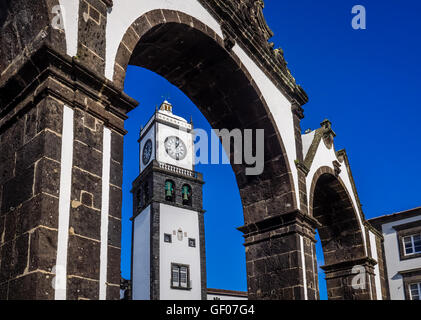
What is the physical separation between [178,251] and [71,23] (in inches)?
1162

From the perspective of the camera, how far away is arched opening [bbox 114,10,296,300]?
24.8 feet

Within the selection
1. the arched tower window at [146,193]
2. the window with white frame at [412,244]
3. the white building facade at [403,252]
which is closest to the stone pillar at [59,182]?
the white building facade at [403,252]

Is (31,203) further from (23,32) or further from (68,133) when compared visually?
(23,32)

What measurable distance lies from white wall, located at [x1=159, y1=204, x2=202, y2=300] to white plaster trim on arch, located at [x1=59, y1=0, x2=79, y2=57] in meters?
27.2

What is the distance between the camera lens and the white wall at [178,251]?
31469 mm

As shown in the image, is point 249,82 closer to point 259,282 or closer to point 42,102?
point 259,282

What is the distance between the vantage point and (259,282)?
8125 millimetres

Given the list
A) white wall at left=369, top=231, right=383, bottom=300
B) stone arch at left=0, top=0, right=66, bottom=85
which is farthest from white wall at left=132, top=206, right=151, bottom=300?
stone arch at left=0, top=0, right=66, bottom=85

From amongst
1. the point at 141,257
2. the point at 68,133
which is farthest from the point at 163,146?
the point at 68,133

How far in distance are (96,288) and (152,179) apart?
106 feet

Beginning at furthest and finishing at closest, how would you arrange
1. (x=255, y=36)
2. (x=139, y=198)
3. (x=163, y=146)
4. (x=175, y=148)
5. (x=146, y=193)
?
(x=175, y=148) → (x=163, y=146) → (x=139, y=198) → (x=146, y=193) → (x=255, y=36)

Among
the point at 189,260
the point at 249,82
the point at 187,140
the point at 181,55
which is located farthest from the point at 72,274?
the point at 187,140

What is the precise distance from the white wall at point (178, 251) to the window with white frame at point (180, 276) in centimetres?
25

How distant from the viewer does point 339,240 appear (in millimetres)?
12391
